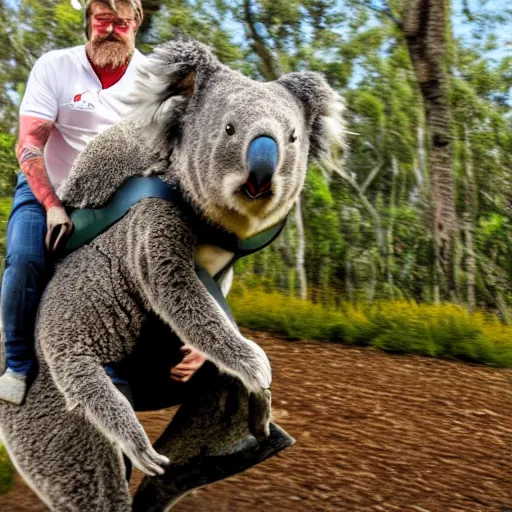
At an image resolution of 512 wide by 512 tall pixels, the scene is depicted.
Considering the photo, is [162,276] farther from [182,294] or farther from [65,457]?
[65,457]

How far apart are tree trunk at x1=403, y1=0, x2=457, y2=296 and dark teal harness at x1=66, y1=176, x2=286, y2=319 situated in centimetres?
392

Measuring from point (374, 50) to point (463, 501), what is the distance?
5285 mm

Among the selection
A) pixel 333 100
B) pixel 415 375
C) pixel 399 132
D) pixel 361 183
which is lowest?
pixel 415 375

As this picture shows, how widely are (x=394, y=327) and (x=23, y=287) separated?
347 cm

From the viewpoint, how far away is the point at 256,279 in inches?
249

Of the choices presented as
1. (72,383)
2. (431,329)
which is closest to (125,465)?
(72,383)

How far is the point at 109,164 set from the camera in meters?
1.88

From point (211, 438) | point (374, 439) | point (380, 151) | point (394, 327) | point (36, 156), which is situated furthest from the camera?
point (380, 151)

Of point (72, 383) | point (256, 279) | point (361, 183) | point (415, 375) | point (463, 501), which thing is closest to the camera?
point (72, 383)

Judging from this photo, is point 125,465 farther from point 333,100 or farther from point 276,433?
point 333,100

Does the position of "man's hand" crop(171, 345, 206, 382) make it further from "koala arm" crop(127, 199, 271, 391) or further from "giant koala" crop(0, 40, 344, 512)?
"koala arm" crop(127, 199, 271, 391)

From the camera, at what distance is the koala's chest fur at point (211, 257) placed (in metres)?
1.77

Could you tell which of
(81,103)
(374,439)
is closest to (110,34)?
(81,103)

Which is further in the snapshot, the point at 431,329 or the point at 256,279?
the point at 256,279
